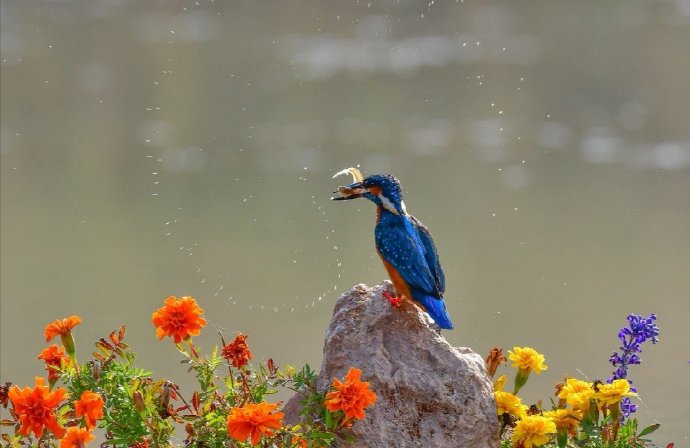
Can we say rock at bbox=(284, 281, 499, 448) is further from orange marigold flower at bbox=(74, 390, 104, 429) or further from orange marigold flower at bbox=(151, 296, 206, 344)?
orange marigold flower at bbox=(74, 390, 104, 429)

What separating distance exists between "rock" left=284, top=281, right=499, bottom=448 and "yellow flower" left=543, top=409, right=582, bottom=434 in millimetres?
150

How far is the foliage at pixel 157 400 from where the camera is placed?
7.64 feet

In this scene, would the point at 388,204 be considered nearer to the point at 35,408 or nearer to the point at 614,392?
the point at 614,392

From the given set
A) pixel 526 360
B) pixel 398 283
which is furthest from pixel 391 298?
pixel 526 360

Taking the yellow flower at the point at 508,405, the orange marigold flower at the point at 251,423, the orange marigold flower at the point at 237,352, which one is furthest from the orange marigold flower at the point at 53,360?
the yellow flower at the point at 508,405

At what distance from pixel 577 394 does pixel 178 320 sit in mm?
933

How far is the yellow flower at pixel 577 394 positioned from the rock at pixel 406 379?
17cm

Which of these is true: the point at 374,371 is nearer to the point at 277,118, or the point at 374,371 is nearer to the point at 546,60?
the point at 277,118

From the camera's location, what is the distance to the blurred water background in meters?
5.86

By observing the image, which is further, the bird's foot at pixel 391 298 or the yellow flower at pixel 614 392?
the bird's foot at pixel 391 298

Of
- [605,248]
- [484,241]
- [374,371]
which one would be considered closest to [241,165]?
[484,241]

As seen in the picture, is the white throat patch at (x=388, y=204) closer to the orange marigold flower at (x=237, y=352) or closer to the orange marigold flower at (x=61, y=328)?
the orange marigold flower at (x=237, y=352)

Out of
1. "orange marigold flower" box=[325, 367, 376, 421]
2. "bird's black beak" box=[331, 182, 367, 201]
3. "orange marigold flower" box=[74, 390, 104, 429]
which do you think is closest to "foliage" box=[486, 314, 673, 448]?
"orange marigold flower" box=[325, 367, 376, 421]

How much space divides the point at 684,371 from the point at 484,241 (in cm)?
229
